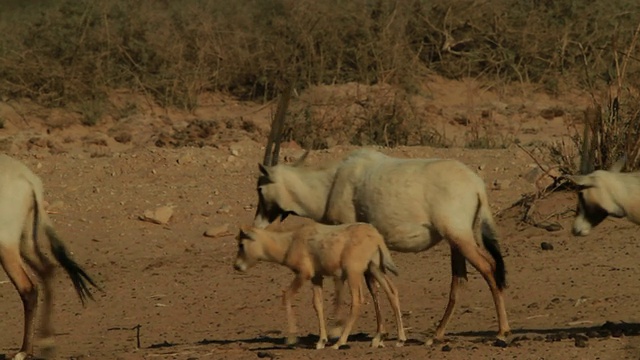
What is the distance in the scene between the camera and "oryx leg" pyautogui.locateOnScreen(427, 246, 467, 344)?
957 centimetres

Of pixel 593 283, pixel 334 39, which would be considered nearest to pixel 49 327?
pixel 593 283

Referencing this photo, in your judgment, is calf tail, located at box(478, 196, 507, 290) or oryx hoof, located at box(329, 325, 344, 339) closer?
calf tail, located at box(478, 196, 507, 290)

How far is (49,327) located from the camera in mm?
9836

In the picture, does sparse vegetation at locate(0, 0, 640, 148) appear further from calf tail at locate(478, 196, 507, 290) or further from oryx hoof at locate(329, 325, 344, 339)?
calf tail at locate(478, 196, 507, 290)

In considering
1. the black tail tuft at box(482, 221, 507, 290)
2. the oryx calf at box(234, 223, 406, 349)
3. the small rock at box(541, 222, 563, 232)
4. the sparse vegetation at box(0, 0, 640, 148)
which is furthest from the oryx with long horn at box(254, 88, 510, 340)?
the sparse vegetation at box(0, 0, 640, 148)

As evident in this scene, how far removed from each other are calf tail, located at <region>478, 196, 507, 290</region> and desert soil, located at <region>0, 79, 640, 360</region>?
443 millimetres

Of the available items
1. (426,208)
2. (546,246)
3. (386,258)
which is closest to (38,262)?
(386,258)

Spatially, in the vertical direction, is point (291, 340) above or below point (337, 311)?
below

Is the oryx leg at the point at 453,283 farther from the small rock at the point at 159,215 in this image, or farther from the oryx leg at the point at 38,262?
the small rock at the point at 159,215

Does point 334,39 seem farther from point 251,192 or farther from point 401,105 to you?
point 251,192

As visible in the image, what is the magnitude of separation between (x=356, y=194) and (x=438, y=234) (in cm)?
74

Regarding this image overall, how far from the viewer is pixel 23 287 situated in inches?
384

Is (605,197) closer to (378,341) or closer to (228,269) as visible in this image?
(378,341)

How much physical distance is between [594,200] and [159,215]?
681 cm
